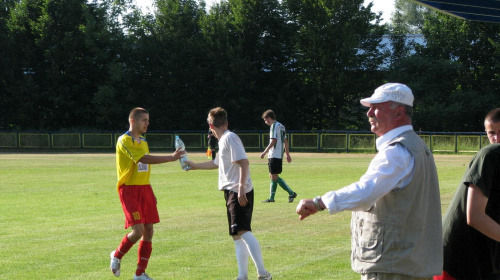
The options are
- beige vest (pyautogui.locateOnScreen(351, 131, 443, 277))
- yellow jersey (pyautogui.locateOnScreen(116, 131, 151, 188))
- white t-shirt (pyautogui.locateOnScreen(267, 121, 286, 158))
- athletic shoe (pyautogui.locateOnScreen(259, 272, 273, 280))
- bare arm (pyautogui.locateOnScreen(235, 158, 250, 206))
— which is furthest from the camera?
white t-shirt (pyautogui.locateOnScreen(267, 121, 286, 158))

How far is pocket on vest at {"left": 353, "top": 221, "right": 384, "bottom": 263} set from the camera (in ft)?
13.6

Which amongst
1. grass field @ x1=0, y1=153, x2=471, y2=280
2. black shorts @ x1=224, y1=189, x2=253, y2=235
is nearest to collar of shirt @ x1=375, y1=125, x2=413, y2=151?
black shorts @ x1=224, y1=189, x2=253, y2=235

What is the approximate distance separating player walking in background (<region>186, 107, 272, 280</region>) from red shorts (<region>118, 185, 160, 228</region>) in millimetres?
931

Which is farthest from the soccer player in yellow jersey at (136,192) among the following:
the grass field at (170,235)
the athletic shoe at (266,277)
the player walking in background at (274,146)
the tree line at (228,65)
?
the tree line at (228,65)

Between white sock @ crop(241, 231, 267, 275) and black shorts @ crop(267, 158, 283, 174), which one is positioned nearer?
white sock @ crop(241, 231, 267, 275)

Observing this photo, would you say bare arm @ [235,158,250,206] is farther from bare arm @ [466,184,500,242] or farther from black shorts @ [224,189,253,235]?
bare arm @ [466,184,500,242]

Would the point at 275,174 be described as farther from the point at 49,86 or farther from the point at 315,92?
the point at 49,86

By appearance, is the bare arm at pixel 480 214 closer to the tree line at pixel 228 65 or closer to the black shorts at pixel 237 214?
the black shorts at pixel 237 214

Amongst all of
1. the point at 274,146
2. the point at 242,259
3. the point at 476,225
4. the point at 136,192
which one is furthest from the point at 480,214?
the point at 274,146

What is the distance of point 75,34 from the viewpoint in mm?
59562

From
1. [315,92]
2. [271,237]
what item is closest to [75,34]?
[315,92]

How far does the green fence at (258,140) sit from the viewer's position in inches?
1778

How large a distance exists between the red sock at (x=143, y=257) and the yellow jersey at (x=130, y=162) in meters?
0.74

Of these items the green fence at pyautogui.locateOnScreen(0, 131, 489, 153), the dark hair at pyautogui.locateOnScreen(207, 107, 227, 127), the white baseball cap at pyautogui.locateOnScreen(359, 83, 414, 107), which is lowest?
the green fence at pyautogui.locateOnScreen(0, 131, 489, 153)
